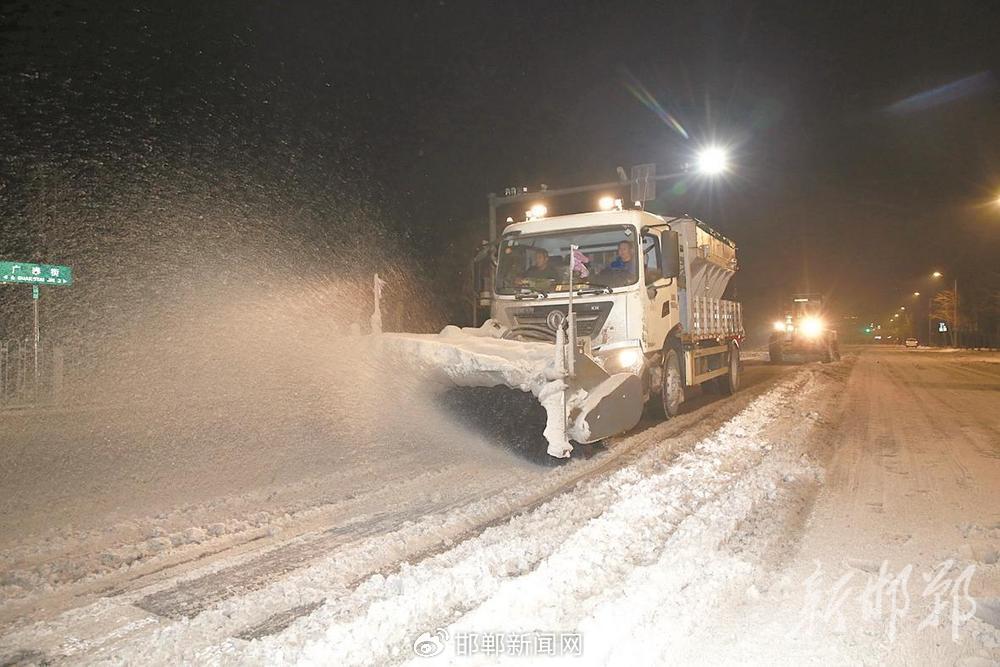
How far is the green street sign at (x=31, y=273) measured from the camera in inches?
498

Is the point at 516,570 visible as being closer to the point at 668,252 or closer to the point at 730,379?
the point at 668,252

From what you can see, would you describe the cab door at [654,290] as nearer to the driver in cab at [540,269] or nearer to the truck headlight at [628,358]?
the truck headlight at [628,358]

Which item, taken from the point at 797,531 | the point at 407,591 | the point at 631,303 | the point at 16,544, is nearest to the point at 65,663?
the point at 407,591

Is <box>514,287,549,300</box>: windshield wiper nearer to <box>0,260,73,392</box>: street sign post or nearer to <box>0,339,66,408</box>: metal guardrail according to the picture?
<box>0,260,73,392</box>: street sign post

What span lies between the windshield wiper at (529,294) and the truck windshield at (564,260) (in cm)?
4

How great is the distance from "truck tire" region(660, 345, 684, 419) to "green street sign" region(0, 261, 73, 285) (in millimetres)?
12478

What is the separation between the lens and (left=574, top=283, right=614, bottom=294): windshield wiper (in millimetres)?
8430

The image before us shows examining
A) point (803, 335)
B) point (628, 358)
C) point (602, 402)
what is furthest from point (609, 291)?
point (803, 335)

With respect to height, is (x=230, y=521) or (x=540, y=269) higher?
(x=540, y=269)

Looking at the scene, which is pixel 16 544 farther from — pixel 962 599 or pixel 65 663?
pixel 962 599

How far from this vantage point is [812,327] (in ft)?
90.3

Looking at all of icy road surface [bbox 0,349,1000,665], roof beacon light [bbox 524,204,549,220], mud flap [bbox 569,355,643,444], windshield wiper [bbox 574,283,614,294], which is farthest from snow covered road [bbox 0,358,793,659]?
roof beacon light [bbox 524,204,549,220]

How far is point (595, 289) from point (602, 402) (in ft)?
7.59

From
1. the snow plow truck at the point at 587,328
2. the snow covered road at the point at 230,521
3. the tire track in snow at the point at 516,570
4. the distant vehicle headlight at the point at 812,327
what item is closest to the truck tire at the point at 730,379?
the snow plow truck at the point at 587,328
